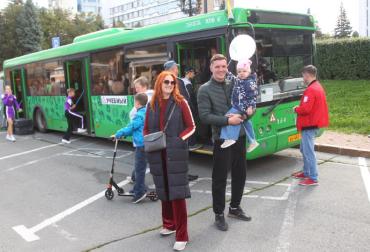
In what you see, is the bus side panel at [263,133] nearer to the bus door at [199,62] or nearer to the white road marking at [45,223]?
the bus door at [199,62]

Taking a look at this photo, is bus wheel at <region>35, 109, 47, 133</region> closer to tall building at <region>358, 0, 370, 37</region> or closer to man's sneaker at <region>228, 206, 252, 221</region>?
man's sneaker at <region>228, 206, 252, 221</region>

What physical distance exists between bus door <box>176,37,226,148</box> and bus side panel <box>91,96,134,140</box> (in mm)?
1896

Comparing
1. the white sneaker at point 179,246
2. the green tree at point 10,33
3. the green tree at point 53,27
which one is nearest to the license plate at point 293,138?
the white sneaker at point 179,246

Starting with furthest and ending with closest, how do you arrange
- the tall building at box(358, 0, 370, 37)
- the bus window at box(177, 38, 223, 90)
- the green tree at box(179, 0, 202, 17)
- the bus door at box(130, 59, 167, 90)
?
the tall building at box(358, 0, 370, 37) < the green tree at box(179, 0, 202, 17) < the bus door at box(130, 59, 167, 90) < the bus window at box(177, 38, 223, 90)

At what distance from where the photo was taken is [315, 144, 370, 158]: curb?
8.27 meters

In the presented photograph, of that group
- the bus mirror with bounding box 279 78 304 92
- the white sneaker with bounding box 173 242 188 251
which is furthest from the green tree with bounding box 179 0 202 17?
the white sneaker with bounding box 173 242 188 251

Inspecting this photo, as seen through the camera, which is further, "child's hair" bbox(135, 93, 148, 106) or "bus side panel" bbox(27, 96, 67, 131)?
"bus side panel" bbox(27, 96, 67, 131)

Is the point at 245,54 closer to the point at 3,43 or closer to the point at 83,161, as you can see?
the point at 83,161

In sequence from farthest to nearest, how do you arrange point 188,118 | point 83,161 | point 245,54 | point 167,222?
point 83,161
point 245,54
point 167,222
point 188,118

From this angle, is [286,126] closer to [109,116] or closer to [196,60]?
[196,60]

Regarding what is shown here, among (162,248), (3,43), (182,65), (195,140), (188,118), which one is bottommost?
(162,248)

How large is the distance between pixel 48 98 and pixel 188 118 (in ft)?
33.2

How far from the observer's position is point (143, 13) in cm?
13575

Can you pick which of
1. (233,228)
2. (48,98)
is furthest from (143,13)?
(233,228)
